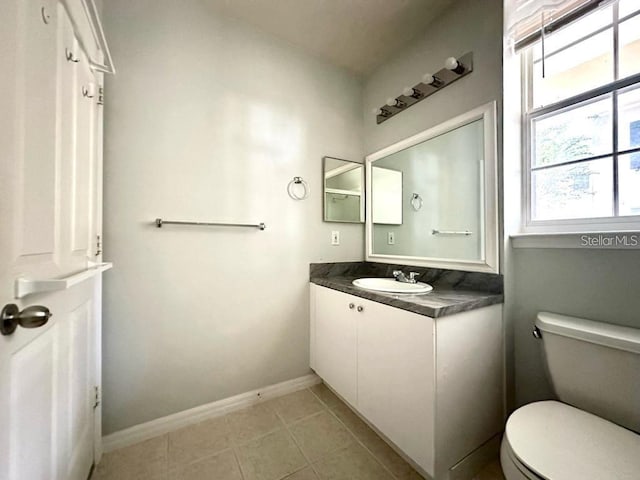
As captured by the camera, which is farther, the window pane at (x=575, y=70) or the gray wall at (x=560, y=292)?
the window pane at (x=575, y=70)

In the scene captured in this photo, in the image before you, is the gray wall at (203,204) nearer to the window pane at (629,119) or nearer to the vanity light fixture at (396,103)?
the vanity light fixture at (396,103)

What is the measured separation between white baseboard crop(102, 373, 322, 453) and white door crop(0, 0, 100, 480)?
10.1 inches

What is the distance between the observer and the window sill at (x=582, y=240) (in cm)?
98

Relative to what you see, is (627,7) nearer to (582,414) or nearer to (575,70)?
(575,70)

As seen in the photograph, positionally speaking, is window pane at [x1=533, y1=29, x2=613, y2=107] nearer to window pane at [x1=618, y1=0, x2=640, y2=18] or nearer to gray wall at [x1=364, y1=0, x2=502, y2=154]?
window pane at [x1=618, y1=0, x2=640, y2=18]

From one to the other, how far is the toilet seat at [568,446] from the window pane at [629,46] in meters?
1.40

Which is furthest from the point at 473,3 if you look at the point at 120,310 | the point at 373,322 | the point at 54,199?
the point at 120,310

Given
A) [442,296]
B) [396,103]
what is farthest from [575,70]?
[442,296]

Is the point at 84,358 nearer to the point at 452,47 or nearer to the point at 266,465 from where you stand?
the point at 266,465

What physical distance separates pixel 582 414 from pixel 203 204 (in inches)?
76.6

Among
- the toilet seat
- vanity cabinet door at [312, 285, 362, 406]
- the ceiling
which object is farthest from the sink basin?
the ceiling

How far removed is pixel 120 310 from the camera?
130cm

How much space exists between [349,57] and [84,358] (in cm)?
242

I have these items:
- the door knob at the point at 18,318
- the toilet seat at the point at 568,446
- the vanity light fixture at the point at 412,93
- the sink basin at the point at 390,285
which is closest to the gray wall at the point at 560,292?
the toilet seat at the point at 568,446
